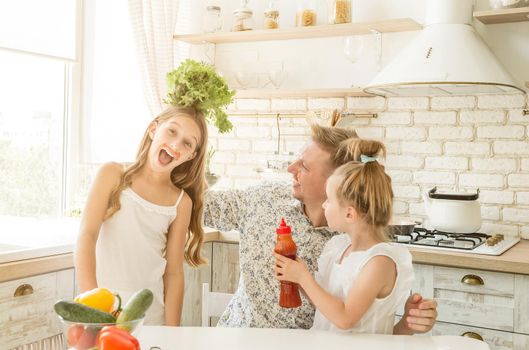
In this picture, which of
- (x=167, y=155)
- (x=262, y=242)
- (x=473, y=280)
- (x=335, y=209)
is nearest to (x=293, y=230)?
(x=262, y=242)

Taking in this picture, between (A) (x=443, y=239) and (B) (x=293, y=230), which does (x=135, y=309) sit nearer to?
(B) (x=293, y=230)

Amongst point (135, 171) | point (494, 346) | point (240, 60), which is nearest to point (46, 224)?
point (135, 171)

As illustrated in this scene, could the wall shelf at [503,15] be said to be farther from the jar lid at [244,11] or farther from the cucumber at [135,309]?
the cucumber at [135,309]

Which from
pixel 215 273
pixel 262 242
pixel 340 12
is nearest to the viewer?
pixel 262 242

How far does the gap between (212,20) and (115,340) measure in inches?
117

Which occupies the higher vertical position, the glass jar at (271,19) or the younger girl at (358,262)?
the glass jar at (271,19)

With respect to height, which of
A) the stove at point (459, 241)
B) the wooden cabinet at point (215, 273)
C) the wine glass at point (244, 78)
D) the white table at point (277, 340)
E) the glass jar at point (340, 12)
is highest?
the glass jar at point (340, 12)

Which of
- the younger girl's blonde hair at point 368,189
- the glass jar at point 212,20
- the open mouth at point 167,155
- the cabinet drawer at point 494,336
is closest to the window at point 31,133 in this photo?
the glass jar at point 212,20

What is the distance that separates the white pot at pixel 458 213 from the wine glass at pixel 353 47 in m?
0.90

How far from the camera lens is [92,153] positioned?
11.1ft

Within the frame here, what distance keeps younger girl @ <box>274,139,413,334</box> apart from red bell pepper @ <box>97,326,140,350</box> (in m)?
0.68

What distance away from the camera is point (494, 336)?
2.45 m

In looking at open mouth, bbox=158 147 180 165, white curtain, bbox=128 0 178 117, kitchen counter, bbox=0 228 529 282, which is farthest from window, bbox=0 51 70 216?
open mouth, bbox=158 147 180 165

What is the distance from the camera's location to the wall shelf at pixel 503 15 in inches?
113
